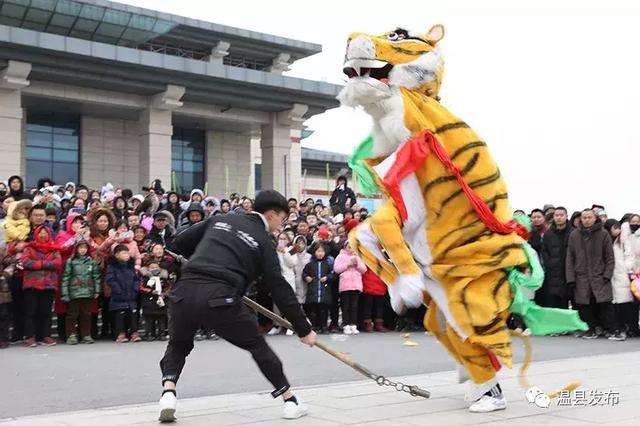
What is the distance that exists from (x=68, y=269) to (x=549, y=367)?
6.22 metres

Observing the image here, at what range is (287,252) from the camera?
12.0 metres

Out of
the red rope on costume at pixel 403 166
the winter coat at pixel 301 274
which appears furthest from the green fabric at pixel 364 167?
the winter coat at pixel 301 274

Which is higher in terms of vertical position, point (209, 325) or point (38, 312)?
point (209, 325)

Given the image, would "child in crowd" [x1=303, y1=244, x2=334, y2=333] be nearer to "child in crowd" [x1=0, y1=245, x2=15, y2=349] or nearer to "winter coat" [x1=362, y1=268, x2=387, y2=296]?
"winter coat" [x1=362, y1=268, x2=387, y2=296]

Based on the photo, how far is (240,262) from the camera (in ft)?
16.9

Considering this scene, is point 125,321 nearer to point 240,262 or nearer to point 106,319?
point 106,319

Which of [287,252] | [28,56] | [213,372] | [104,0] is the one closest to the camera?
[213,372]

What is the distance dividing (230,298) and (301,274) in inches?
283

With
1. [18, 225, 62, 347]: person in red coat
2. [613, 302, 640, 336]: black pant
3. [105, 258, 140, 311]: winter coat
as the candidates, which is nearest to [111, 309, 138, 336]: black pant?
[105, 258, 140, 311]: winter coat

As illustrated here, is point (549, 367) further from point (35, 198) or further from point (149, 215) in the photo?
point (35, 198)

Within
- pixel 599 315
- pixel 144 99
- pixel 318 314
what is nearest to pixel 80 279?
pixel 318 314

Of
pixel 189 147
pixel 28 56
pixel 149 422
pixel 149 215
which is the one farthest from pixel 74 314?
pixel 189 147

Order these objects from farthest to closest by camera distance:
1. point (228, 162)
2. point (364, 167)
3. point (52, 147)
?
point (228, 162) → point (52, 147) → point (364, 167)

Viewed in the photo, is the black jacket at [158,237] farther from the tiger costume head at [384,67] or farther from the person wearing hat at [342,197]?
the tiger costume head at [384,67]
